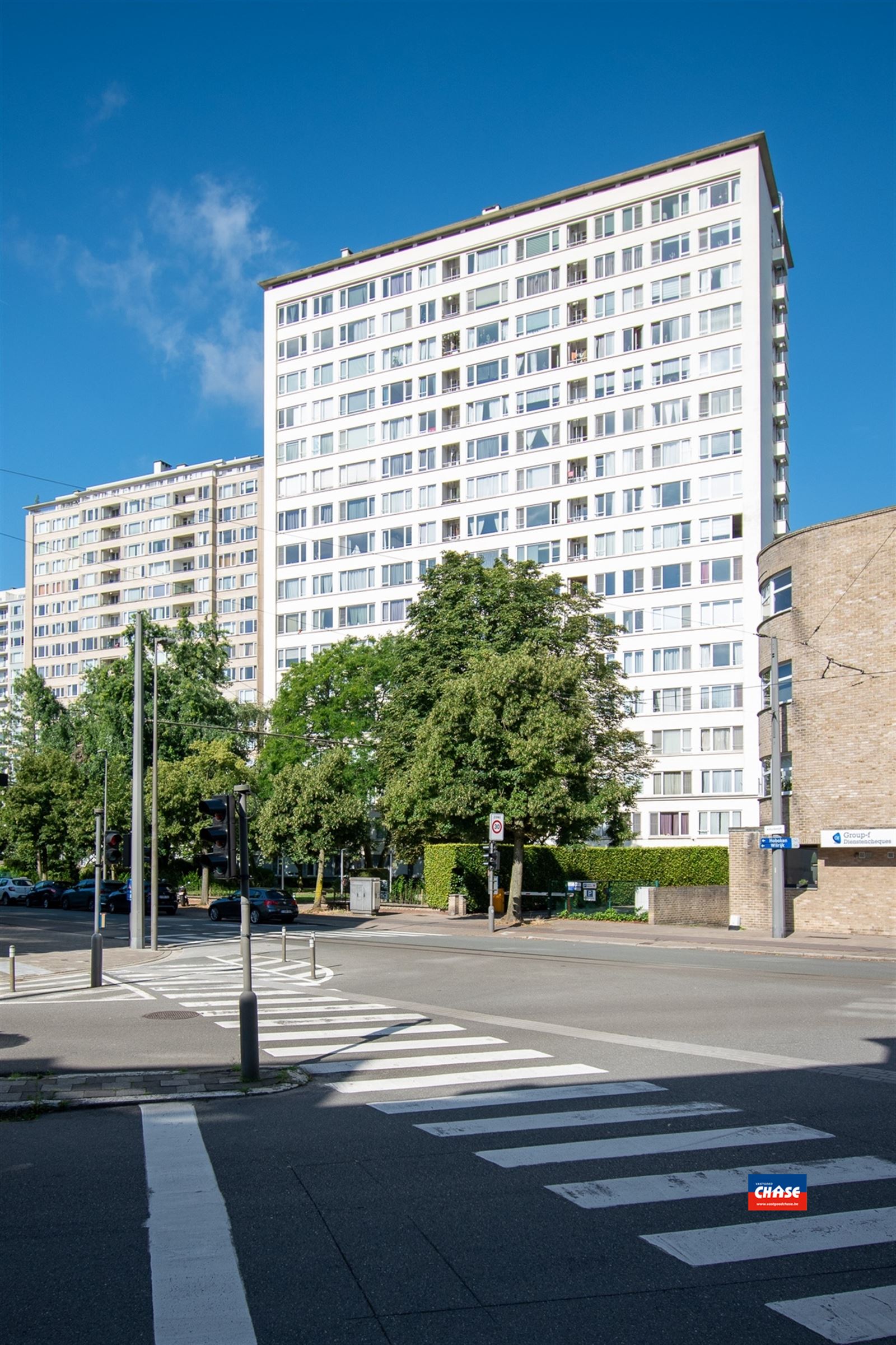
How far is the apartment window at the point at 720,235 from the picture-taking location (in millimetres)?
63344

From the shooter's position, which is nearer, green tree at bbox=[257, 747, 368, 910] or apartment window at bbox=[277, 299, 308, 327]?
green tree at bbox=[257, 747, 368, 910]

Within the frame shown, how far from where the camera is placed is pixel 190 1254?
19.8ft

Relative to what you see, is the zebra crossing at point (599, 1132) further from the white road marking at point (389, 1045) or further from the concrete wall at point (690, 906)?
the concrete wall at point (690, 906)

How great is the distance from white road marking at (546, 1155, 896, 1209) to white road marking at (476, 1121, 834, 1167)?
56 centimetres

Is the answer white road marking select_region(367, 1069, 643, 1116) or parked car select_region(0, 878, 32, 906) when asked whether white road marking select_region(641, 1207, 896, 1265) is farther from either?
parked car select_region(0, 878, 32, 906)

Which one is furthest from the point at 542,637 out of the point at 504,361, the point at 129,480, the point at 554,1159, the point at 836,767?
the point at 129,480

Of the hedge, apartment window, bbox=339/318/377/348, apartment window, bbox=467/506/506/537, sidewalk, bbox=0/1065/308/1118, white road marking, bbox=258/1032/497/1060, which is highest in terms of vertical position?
apartment window, bbox=339/318/377/348

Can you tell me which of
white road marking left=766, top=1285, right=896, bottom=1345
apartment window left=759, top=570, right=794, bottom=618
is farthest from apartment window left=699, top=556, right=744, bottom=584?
white road marking left=766, top=1285, right=896, bottom=1345

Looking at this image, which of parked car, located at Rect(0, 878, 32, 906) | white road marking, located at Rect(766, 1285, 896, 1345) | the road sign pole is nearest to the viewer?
white road marking, located at Rect(766, 1285, 896, 1345)

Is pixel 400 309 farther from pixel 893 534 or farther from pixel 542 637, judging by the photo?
pixel 893 534

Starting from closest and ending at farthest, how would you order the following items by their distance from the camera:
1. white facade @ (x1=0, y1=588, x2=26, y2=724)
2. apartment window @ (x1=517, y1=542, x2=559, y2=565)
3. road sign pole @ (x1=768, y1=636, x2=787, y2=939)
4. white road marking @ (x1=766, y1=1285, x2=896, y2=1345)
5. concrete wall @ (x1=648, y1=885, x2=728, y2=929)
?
white road marking @ (x1=766, y1=1285, x2=896, y2=1345) < road sign pole @ (x1=768, y1=636, x2=787, y2=939) < concrete wall @ (x1=648, y1=885, x2=728, y2=929) < apartment window @ (x1=517, y1=542, x2=559, y2=565) < white facade @ (x1=0, y1=588, x2=26, y2=724)

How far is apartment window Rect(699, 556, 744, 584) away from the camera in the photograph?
6085 centimetres

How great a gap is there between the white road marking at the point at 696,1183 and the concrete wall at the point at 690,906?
33440 mm

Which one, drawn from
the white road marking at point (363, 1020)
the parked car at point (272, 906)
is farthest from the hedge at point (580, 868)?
the white road marking at point (363, 1020)
